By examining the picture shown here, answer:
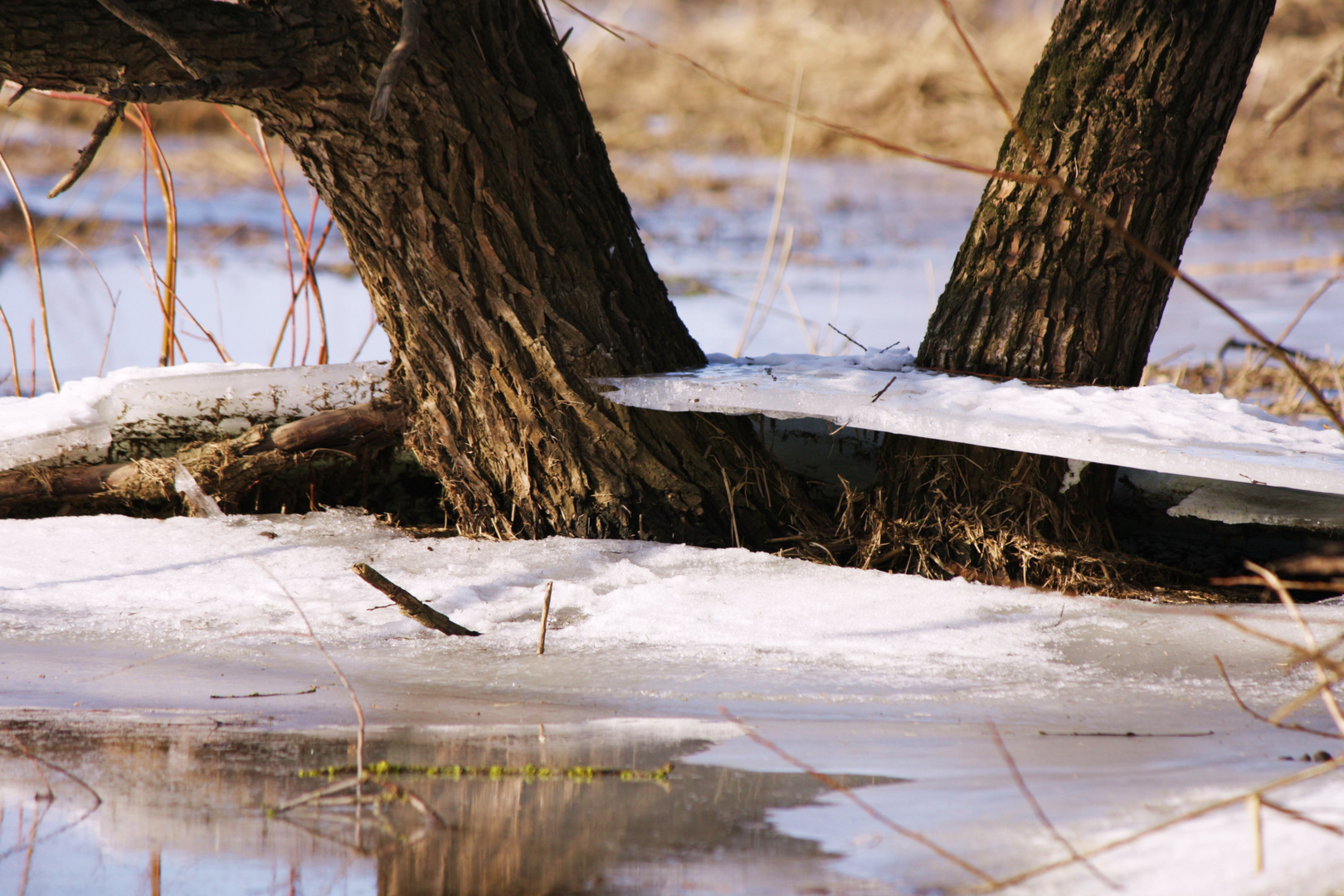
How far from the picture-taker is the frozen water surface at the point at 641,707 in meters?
1.17

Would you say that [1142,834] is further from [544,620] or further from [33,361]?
[33,361]

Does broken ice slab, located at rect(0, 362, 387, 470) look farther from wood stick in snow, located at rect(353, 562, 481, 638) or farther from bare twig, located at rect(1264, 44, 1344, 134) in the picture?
bare twig, located at rect(1264, 44, 1344, 134)

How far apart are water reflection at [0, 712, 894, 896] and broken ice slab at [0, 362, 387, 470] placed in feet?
3.72

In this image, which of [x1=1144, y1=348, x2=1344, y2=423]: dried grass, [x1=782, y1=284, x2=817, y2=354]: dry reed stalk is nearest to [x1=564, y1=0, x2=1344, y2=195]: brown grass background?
[x1=782, y1=284, x2=817, y2=354]: dry reed stalk

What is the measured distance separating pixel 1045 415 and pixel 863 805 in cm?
99

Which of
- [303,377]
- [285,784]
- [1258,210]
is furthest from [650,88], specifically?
[285,784]

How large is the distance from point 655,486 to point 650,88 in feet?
30.5

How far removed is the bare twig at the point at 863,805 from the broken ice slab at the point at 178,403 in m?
1.41

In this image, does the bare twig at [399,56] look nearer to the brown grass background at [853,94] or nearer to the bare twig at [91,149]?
the bare twig at [91,149]

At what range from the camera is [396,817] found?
125 cm

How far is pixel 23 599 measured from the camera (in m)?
2.05

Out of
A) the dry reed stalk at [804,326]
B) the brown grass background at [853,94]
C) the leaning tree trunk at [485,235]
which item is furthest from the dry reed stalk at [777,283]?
the brown grass background at [853,94]

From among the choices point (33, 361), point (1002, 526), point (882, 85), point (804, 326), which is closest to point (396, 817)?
point (1002, 526)

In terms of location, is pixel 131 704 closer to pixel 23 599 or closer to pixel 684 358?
pixel 23 599
